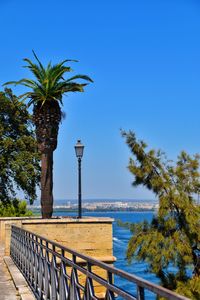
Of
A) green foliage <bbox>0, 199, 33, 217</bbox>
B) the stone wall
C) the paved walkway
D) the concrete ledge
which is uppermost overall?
green foliage <bbox>0, 199, 33, 217</bbox>

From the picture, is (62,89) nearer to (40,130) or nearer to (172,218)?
(40,130)

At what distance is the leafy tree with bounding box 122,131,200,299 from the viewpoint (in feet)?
67.3

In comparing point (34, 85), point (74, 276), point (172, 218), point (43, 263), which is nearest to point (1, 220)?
point (34, 85)

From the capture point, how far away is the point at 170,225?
21.1m

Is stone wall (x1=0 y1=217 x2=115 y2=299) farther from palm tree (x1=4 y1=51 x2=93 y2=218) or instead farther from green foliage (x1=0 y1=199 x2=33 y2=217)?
green foliage (x1=0 y1=199 x2=33 y2=217)

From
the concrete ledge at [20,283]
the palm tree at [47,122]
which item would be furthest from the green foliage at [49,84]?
the concrete ledge at [20,283]

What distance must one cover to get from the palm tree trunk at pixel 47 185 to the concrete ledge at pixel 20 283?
680cm

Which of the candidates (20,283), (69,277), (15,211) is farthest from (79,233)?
(15,211)

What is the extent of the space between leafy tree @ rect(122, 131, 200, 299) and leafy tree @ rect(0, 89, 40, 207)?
11.3 metres

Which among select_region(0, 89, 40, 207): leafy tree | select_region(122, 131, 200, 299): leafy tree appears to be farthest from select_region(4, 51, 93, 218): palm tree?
select_region(0, 89, 40, 207): leafy tree

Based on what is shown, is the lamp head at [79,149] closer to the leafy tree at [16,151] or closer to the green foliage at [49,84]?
the green foliage at [49,84]

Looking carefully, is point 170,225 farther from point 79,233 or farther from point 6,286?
point 6,286

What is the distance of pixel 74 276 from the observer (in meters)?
5.41

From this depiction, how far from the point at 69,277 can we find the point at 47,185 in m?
14.2
